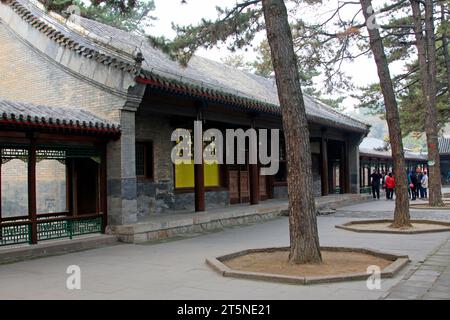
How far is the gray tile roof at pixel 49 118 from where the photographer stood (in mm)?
9203

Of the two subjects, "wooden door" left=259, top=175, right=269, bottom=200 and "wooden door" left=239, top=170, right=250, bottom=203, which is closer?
"wooden door" left=239, top=170, right=250, bottom=203

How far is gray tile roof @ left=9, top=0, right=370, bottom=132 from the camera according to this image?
11938 millimetres

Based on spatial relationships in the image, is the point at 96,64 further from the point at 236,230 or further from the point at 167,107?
the point at 236,230

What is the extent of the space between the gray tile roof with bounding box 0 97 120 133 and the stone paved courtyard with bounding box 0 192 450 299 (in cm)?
250

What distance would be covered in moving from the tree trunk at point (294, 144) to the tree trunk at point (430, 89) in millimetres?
11878

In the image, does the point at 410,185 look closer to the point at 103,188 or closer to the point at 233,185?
the point at 233,185

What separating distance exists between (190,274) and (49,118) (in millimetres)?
4353

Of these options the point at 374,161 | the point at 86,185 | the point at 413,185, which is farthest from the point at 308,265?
the point at 374,161

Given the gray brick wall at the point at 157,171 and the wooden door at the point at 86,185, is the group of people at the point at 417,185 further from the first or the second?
the wooden door at the point at 86,185

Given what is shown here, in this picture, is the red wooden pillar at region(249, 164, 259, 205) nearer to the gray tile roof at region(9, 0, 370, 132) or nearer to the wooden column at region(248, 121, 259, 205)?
the wooden column at region(248, 121, 259, 205)

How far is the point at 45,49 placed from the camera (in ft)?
43.3

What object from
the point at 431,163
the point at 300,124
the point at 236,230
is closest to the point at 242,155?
the point at 236,230

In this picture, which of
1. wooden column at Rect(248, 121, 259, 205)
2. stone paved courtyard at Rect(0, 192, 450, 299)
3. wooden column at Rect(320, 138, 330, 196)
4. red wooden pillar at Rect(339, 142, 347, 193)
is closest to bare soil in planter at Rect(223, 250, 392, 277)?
stone paved courtyard at Rect(0, 192, 450, 299)

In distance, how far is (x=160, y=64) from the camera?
15547 mm
